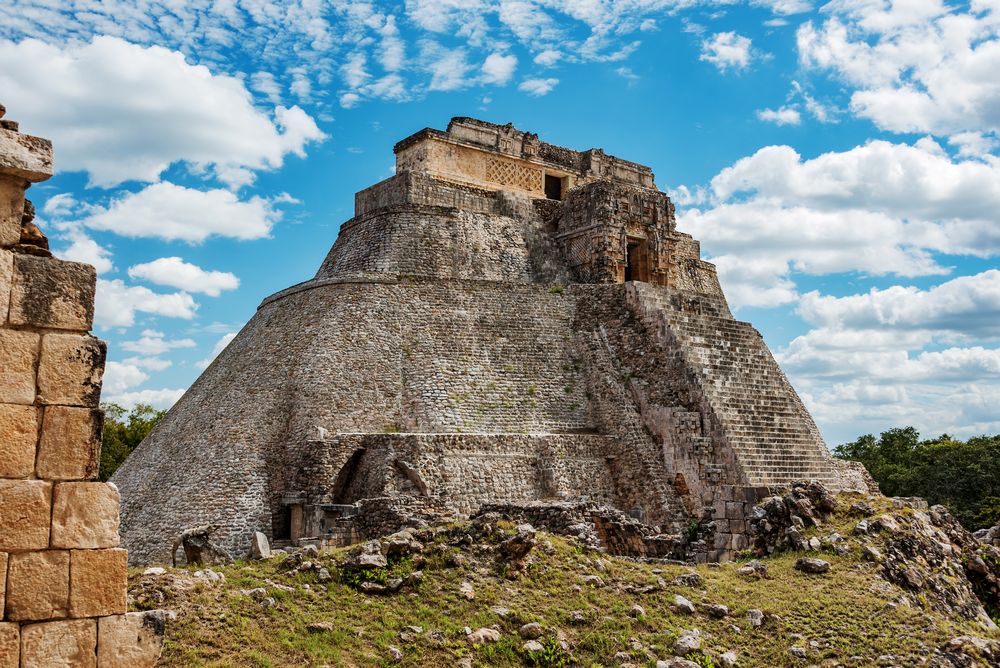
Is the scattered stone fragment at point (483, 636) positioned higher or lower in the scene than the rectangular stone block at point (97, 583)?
lower

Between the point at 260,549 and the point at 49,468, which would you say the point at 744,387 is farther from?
the point at 49,468

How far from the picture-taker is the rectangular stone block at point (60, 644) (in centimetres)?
413

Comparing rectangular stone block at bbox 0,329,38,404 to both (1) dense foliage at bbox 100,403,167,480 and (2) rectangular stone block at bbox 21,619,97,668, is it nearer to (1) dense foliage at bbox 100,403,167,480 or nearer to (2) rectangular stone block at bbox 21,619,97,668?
(2) rectangular stone block at bbox 21,619,97,668

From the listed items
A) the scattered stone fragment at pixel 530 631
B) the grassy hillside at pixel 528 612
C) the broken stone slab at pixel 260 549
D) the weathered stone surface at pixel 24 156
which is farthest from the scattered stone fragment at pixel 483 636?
the weathered stone surface at pixel 24 156

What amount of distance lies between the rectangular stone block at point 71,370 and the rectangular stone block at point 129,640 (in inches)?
40.6

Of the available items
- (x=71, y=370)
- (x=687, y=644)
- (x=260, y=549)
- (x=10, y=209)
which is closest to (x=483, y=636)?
(x=687, y=644)

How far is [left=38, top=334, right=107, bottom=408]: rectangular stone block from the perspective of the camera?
4.30 m

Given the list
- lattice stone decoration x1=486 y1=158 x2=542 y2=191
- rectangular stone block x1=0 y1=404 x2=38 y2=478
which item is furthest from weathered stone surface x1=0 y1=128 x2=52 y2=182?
lattice stone decoration x1=486 y1=158 x2=542 y2=191

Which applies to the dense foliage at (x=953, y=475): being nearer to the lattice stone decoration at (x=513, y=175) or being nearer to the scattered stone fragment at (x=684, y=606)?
the lattice stone decoration at (x=513, y=175)

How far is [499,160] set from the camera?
92.1 ft

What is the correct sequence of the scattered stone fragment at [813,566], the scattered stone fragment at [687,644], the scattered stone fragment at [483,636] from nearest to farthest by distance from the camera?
the scattered stone fragment at [483,636], the scattered stone fragment at [687,644], the scattered stone fragment at [813,566]

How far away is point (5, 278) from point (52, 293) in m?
0.21

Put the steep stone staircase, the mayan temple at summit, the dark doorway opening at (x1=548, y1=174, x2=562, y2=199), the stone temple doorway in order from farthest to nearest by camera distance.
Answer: the dark doorway opening at (x1=548, y1=174, x2=562, y2=199) → the stone temple doorway → the steep stone staircase → the mayan temple at summit

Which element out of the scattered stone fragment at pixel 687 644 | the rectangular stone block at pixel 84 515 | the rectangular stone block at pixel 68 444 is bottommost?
the scattered stone fragment at pixel 687 644
